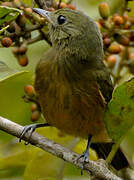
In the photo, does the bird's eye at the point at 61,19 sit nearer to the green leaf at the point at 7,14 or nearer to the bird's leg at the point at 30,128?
the green leaf at the point at 7,14

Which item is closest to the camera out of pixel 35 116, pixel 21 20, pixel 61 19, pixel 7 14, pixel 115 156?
pixel 7 14

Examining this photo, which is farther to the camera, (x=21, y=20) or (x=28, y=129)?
(x=28, y=129)

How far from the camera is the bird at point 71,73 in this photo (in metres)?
3.28

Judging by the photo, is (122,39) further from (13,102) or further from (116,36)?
(13,102)

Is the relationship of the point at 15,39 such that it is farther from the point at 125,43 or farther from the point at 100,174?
the point at 100,174

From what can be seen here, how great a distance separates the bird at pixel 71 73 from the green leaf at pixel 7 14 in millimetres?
486

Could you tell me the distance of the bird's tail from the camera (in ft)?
12.5

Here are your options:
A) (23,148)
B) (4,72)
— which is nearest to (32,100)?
(23,148)

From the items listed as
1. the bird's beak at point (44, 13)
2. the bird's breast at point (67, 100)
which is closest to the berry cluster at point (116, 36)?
the bird's breast at point (67, 100)

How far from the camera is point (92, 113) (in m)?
3.39

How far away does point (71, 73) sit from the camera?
10.8 feet

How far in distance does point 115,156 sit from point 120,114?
1.41m

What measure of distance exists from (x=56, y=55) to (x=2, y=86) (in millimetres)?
518

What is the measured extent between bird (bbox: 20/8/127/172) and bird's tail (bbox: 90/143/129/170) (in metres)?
0.50
